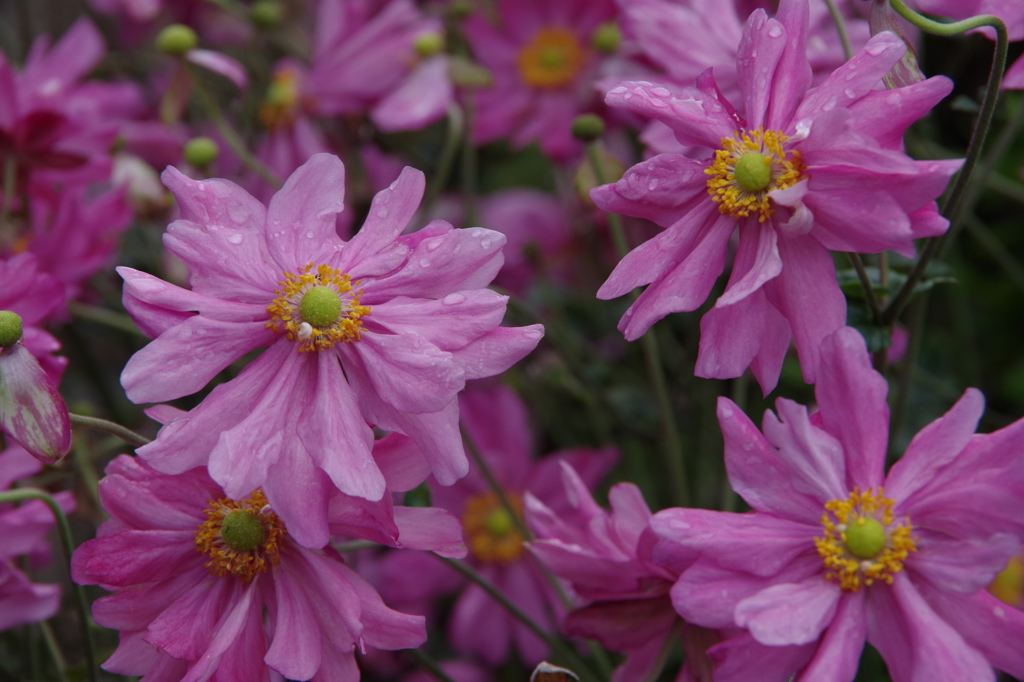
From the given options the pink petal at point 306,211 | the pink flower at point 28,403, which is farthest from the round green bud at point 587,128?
the pink flower at point 28,403

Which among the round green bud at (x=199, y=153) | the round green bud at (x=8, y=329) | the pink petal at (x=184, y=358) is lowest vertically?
the round green bud at (x=199, y=153)

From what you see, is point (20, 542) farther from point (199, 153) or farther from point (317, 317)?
point (199, 153)

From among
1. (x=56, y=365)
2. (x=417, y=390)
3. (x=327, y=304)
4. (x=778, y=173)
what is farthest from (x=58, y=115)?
(x=778, y=173)

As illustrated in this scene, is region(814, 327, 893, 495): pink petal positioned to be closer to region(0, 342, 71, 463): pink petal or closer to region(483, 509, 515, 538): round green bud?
region(0, 342, 71, 463): pink petal

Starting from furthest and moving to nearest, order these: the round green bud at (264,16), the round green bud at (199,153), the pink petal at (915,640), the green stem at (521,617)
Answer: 1. the round green bud at (264,16)
2. the round green bud at (199,153)
3. the green stem at (521,617)
4. the pink petal at (915,640)

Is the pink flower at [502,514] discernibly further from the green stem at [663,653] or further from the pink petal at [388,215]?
the pink petal at [388,215]

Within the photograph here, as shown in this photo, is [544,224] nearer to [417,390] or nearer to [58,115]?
[58,115]

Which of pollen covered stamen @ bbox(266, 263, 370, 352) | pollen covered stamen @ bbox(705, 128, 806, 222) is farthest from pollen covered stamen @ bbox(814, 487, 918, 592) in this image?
pollen covered stamen @ bbox(266, 263, 370, 352)
